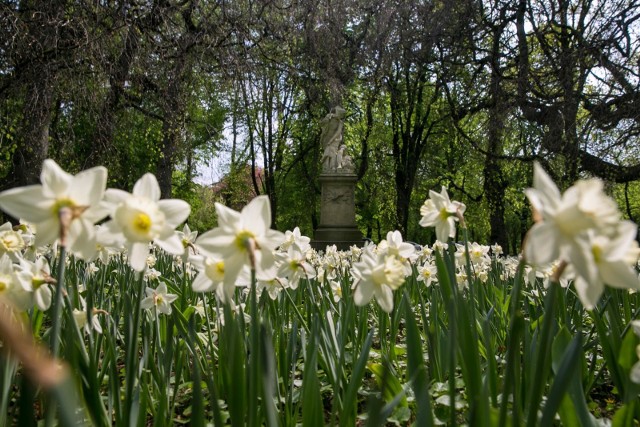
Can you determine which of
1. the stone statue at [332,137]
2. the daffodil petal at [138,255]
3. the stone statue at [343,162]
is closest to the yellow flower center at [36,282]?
the daffodil petal at [138,255]

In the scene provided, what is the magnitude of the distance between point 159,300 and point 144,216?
1073 mm

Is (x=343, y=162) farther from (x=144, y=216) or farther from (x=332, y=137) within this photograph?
(x=144, y=216)

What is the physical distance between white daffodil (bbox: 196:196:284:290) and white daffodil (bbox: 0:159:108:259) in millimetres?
179

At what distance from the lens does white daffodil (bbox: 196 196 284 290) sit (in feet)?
2.96

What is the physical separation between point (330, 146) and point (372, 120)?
646cm

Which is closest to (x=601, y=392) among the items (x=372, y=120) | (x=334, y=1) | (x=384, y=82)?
(x=334, y=1)

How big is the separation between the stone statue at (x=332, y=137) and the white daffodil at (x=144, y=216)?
11.5m

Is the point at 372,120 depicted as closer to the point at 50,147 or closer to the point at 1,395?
the point at 50,147

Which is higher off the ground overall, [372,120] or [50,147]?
[372,120]

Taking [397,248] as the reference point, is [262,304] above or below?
below

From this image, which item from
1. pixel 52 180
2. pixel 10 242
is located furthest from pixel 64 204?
pixel 10 242

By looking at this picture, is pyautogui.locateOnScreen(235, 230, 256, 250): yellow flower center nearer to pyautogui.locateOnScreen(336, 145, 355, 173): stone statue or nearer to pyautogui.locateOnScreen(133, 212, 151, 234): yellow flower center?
pyautogui.locateOnScreen(133, 212, 151, 234): yellow flower center

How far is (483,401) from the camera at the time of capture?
0.92 metres

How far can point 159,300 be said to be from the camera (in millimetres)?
1880
